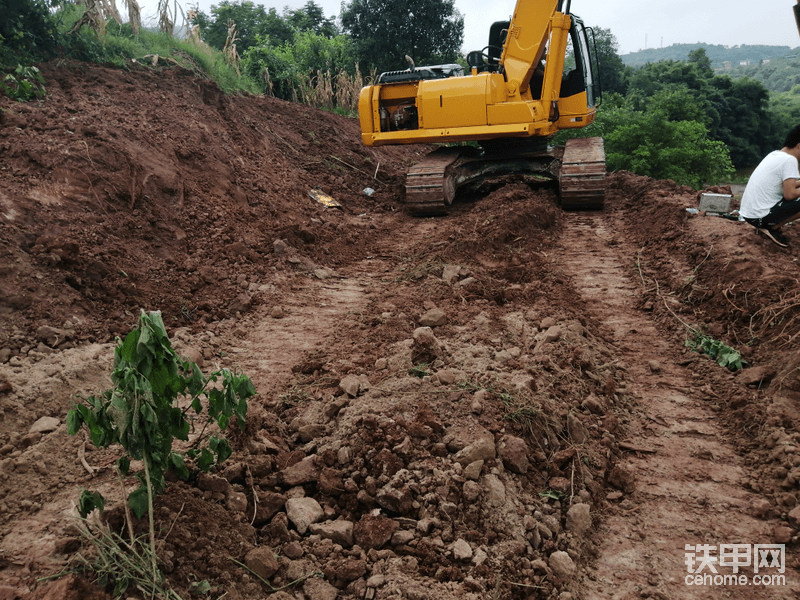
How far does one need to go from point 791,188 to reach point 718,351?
3.08 metres

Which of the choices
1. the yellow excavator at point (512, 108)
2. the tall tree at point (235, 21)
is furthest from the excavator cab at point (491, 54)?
the tall tree at point (235, 21)

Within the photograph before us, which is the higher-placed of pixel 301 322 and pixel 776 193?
pixel 776 193

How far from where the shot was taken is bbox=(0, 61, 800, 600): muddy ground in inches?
104

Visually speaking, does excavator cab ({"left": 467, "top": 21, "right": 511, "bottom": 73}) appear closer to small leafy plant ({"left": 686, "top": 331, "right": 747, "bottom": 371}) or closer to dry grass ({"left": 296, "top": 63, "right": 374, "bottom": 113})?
small leafy plant ({"left": 686, "top": 331, "right": 747, "bottom": 371})

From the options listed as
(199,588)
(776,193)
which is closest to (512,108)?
(776,193)

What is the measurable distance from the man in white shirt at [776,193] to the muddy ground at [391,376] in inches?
12.7

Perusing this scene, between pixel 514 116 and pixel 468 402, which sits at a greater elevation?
pixel 514 116

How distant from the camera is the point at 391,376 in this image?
157 inches

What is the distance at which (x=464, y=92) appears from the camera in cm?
896

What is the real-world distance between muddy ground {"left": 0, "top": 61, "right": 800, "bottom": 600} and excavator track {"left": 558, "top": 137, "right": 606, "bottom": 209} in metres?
0.81

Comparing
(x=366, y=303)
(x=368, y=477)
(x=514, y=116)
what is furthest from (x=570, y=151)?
(x=368, y=477)

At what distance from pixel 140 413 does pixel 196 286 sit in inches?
143

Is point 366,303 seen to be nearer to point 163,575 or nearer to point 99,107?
point 163,575

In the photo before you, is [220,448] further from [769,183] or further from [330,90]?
[330,90]
